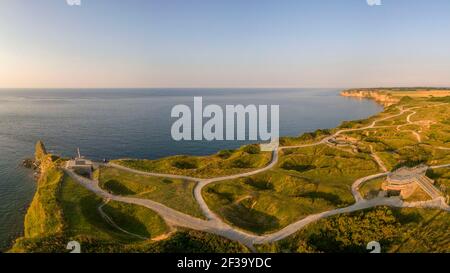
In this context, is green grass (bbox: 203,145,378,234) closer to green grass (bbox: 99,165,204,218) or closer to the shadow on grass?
→ green grass (bbox: 99,165,204,218)

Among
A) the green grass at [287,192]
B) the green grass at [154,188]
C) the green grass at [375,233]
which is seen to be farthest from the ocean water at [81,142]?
the green grass at [375,233]

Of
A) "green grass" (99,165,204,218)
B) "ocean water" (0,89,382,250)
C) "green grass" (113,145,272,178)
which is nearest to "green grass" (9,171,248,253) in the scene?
"green grass" (99,165,204,218)

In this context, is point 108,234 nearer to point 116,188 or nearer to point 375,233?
point 116,188

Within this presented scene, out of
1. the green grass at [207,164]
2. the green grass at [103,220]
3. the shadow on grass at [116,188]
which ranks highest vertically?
the green grass at [207,164]

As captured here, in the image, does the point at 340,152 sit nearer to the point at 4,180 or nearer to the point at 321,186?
the point at 321,186

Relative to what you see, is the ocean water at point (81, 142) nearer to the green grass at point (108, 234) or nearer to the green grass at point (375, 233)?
the green grass at point (108, 234)

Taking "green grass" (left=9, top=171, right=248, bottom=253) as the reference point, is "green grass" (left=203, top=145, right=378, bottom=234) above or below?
above

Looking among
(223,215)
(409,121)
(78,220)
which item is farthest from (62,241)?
(409,121)
